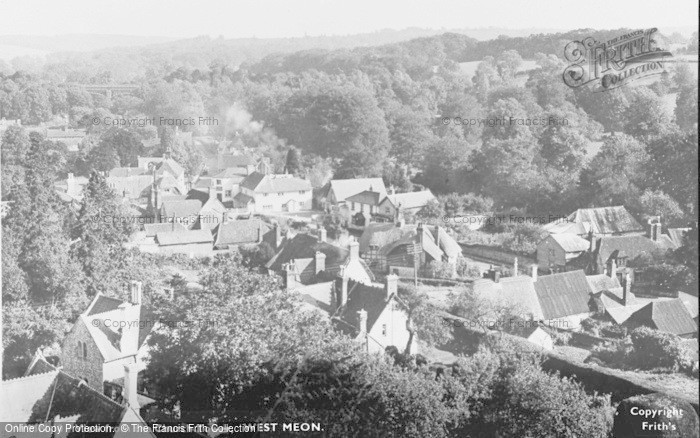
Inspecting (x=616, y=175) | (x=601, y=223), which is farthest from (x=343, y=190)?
(x=601, y=223)

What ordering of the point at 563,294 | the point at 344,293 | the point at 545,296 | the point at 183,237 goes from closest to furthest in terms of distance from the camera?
the point at 344,293
the point at 545,296
the point at 563,294
the point at 183,237

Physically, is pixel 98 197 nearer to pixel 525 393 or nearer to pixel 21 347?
pixel 21 347

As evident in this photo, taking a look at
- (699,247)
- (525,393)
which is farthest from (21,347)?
(699,247)

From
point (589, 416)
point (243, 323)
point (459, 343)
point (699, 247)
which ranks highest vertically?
point (699, 247)

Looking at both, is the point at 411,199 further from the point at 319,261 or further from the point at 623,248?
the point at 319,261

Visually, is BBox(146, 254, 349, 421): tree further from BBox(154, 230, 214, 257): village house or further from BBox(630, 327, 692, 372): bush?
BBox(154, 230, 214, 257): village house
